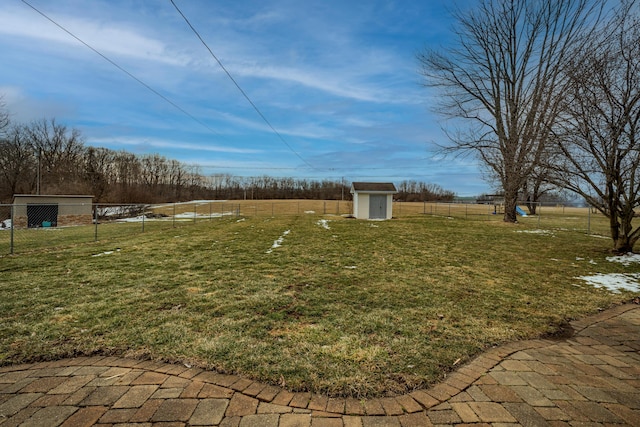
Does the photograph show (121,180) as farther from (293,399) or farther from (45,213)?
(293,399)

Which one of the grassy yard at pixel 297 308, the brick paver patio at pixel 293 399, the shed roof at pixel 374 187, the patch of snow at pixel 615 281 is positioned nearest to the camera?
the brick paver patio at pixel 293 399

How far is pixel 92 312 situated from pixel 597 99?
35.0 ft

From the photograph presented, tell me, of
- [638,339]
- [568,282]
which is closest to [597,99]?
[568,282]

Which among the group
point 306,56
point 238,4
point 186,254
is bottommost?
point 186,254

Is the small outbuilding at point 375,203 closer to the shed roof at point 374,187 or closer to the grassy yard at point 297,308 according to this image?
the shed roof at point 374,187

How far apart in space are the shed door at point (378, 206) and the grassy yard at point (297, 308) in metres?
16.8

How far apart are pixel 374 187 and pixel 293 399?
24322mm

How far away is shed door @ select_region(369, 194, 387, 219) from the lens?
24.9 m

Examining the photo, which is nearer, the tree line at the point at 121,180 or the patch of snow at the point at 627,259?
the patch of snow at the point at 627,259

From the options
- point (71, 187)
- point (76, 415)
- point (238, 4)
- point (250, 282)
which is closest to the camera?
point (76, 415)

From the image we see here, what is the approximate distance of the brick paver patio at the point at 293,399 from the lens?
194 centimetres

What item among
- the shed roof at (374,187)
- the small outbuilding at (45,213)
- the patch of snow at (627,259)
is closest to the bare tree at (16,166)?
the small outbuilding at (45,213)

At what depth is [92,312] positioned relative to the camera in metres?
3.72

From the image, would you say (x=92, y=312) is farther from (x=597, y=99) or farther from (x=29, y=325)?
(x=597, y=99)
